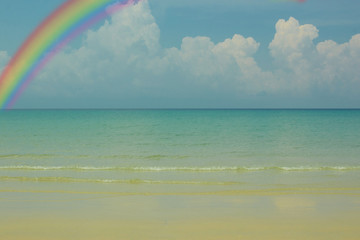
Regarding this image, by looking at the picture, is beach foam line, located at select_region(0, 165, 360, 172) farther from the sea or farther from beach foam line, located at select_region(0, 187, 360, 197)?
beach foam line, located at select_region(0, 187, 360, 197)

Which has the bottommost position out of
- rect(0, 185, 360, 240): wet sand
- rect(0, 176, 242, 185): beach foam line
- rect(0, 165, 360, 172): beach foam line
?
rect(0, 185, 360, 240): wet sand

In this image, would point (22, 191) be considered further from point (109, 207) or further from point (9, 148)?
point (9, 148)

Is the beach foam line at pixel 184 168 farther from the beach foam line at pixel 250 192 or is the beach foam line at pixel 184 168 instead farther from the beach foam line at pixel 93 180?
the beach foam line at pixel 250 192

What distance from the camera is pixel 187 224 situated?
9.24m

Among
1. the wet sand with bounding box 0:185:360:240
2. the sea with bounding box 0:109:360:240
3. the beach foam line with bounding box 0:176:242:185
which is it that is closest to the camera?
the wet sand with bounding box 0:185:360:240

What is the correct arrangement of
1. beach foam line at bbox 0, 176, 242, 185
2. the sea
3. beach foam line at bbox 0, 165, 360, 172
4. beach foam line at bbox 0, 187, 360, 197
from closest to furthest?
the sea < beach foam line at bbox 0, 187, 360, 197 < beach foam line at bbox 0, 176, 242, 185 < beach foam line at bbox 0, 165, 360, 172

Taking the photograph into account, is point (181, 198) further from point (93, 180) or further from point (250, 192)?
point (93, 180)

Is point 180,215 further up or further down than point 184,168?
further down

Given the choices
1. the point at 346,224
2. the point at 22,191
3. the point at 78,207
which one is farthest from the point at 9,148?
the point at 346,224

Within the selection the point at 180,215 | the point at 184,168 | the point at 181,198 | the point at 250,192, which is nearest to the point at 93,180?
the point at 181,198

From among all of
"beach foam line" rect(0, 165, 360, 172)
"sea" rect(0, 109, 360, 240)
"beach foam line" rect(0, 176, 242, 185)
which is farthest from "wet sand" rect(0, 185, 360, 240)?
"beach foam line" rect(0, 165, 360, 172)

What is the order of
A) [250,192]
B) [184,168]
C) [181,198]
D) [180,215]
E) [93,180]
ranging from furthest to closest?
[184,168], [93,180], [250,192], [181,198], [180,215]

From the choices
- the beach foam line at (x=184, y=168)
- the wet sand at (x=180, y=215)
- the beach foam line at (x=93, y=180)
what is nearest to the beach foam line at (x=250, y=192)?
the wet sand at (x=180, y=215)

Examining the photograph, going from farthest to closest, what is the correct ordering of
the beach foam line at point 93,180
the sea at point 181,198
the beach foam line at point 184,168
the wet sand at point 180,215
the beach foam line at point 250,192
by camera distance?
1. the beach foam line at point 184,168
2. the beach foam line at point 93,180
3. the beach foam line at point 250,192
4. the sea at point 181,198
5. the wet sand at point 180,215
